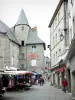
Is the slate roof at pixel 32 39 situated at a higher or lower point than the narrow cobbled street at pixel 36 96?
higher

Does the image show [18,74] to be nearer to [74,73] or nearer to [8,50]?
[74,73]

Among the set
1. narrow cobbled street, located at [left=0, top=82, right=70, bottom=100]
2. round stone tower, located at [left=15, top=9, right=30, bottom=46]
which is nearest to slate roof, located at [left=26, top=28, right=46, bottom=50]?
round stone tower, located at [left=15, top=9, right=30, bottom=46]

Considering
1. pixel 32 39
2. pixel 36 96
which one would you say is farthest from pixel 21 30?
pixel 36 96

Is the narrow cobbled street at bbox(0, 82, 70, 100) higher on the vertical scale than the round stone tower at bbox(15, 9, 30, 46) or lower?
lower

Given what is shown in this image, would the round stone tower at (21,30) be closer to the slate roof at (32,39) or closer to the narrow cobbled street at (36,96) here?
the slate roof at (32,39)

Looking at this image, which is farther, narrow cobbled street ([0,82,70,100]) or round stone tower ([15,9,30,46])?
round stone tower ([15,9,30,46])

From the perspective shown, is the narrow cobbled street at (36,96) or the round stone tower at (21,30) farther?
the round stone tower at (21,30)

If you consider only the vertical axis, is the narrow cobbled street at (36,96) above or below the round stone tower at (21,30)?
below

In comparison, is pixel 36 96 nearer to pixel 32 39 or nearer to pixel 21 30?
pixel 21 30

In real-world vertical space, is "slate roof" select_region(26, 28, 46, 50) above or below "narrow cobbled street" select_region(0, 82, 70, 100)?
above

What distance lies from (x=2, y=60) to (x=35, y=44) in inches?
687

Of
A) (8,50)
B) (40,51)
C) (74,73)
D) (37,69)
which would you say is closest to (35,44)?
(40,51)

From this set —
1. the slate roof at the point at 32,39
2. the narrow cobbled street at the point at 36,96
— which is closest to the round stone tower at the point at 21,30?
the slate roof at the point at 32,39

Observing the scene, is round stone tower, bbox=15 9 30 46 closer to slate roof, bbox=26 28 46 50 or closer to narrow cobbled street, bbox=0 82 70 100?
slate roof, bbox=26 28 46 50
